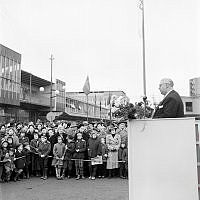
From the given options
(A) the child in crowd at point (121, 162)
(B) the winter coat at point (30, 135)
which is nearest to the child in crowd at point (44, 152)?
(B) the winter coat at point (30, 135)

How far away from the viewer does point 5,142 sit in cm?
764

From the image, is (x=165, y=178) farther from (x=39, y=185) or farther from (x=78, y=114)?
(x=78, y=114)

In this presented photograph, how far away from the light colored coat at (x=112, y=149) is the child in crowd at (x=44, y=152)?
5.25 feet

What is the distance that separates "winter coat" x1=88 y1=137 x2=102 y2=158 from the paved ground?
0.70 meters

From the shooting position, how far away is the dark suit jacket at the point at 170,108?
9.80 feet

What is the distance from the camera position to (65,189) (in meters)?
6.42

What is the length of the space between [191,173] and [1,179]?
5820mm

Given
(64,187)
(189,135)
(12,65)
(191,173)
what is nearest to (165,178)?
(191,173)

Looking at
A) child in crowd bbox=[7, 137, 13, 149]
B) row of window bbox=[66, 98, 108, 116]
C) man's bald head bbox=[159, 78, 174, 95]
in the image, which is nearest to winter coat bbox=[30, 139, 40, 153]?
child in crowd bbox=[7, 137, 13, 149]

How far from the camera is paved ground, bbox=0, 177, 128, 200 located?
5602 mm

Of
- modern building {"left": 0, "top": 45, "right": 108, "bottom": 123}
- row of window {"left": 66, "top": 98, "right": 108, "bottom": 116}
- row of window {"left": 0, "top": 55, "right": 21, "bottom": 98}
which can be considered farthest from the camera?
row of window {"left": 66, "top": 98, "right": 108, "bottom": 116}

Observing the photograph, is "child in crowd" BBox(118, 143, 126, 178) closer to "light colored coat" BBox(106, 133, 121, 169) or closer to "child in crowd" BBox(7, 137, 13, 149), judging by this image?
"light colored coat" BBox(106, 133, 121, 169)

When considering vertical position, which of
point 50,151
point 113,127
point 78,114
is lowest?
point 50,151

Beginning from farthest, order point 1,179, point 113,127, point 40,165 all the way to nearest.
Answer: point 113,127 → point 40,165 → point 1,179
